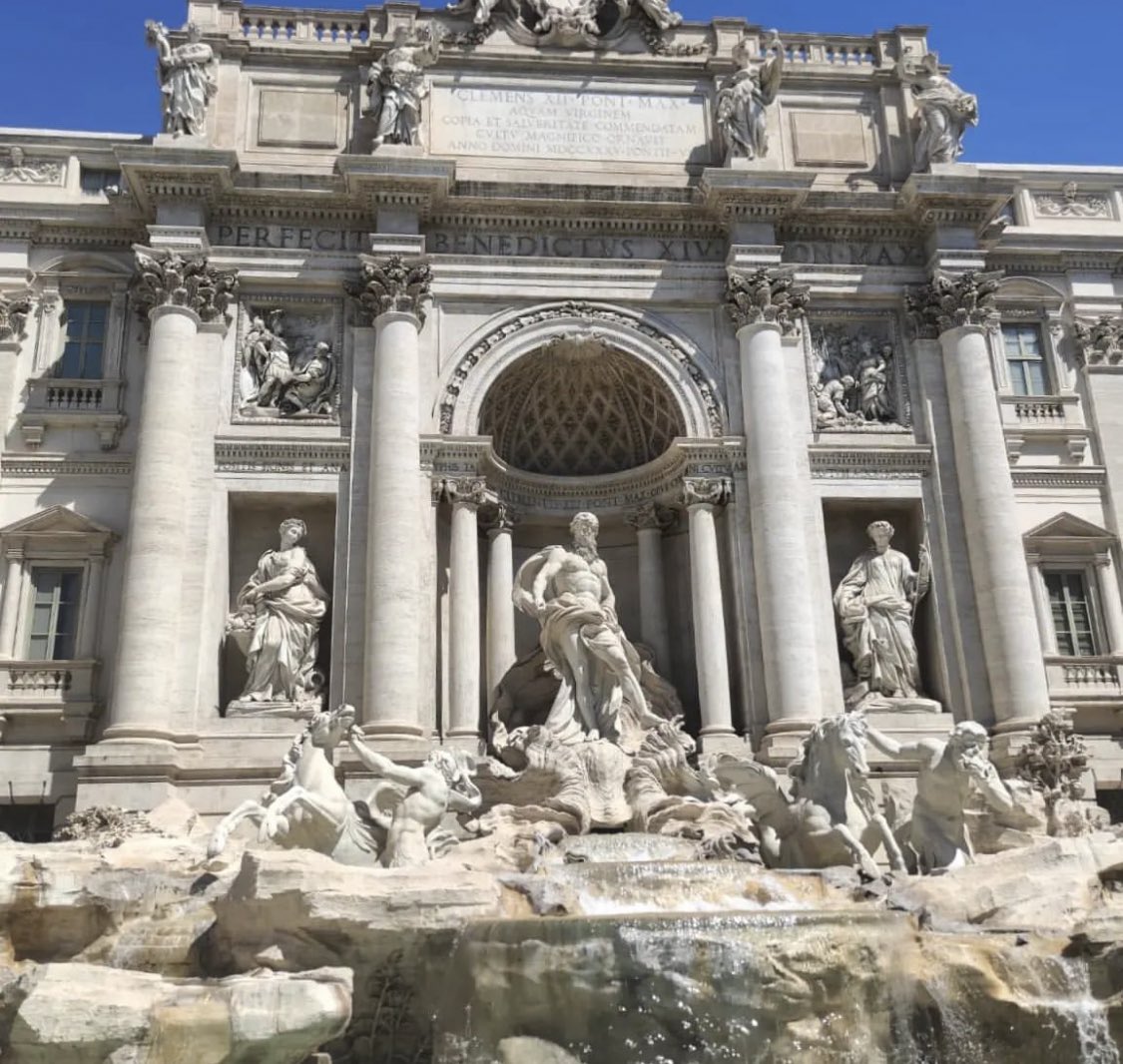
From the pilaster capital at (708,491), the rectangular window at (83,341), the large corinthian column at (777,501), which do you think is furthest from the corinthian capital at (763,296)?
the rectangular window at (83,341)

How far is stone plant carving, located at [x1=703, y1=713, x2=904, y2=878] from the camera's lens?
1451 cm

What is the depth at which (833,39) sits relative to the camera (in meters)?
24.1

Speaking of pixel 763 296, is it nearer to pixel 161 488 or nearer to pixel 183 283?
pixel 183 283

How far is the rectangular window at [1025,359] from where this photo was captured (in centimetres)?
2288

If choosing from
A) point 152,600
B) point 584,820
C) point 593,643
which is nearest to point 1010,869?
point 584,820

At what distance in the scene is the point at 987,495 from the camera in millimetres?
20234

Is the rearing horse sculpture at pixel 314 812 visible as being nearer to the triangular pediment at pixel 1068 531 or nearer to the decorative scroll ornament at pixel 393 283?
the decorative scroll ornament at pixel 393 283

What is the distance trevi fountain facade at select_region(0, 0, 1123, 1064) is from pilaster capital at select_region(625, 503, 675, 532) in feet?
0.30

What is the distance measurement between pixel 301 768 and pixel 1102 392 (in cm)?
1678

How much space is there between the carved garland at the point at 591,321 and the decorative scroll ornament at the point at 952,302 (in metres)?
Result: 4.17

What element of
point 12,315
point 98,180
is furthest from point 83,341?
point 98,180

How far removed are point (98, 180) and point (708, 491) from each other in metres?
12.8

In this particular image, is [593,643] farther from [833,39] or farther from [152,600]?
[833,39]

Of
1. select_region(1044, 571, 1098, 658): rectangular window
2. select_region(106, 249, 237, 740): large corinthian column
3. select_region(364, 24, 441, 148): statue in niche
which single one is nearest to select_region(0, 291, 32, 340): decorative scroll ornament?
select_region(106, 249, 237, 740): large corinthian column
